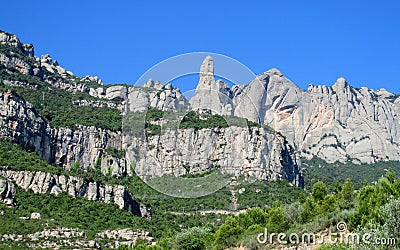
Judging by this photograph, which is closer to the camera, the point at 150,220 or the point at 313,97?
the point at 150,220

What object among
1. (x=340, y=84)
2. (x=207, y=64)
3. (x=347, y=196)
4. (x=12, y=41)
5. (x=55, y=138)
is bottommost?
(x=347, y=196)

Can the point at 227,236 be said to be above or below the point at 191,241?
above

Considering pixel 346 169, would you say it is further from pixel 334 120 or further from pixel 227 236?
pixel 227 236

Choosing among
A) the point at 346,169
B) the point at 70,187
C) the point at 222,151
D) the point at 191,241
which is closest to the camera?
the point at 191,241

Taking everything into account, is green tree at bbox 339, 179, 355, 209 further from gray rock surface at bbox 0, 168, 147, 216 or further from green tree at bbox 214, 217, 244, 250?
gray rock surface at bbox 0, 168, 147, 216

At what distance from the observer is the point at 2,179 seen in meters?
60.3

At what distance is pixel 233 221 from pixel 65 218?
2403cm

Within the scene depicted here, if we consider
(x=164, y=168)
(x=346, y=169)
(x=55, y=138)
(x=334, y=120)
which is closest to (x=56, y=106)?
(x=55, y=138)

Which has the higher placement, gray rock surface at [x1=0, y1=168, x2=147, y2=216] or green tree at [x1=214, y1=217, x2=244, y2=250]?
gray rock surface at [x1=0, y1=168, x2=147, y2=216]

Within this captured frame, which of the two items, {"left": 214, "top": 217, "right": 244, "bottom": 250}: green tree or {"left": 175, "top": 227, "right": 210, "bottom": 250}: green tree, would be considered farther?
{"left": 175, "top": 227, "right": 210, "bottom": 250}: green tree

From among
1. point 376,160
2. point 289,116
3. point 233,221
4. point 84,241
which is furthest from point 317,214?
point 289,116

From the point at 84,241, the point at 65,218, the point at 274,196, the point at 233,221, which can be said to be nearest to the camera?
the point at 233,221

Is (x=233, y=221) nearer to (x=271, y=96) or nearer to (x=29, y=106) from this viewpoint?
(x=29, y=106)

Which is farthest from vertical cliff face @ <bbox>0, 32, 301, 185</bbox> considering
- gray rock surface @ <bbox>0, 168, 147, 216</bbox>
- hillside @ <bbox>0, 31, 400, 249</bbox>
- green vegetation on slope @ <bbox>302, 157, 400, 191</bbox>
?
green vegetation on slope @ <bbox>302, 157, 400, 191</bbox>
